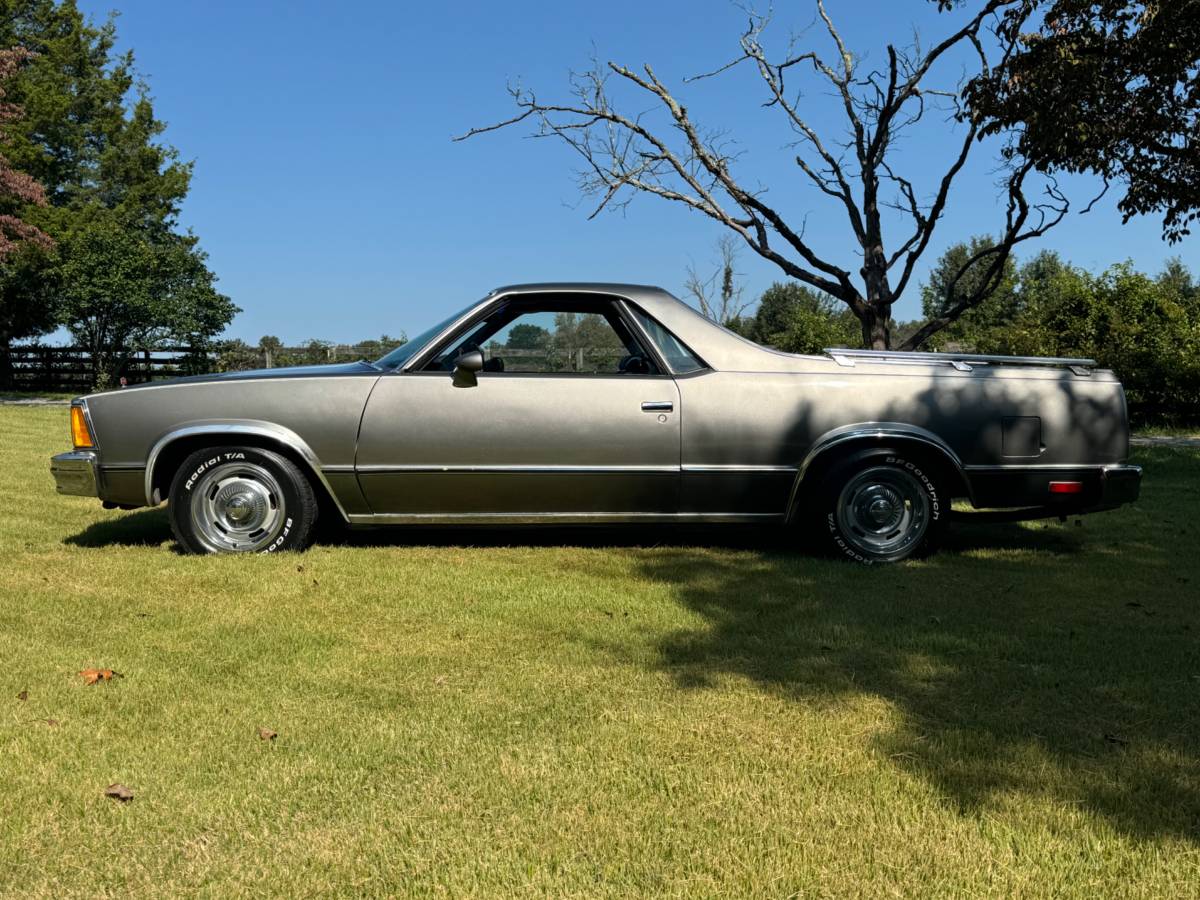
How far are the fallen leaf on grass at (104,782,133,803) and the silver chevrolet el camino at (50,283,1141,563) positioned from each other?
319cm

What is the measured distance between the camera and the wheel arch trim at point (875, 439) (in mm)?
5949

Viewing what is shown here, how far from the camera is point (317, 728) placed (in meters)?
3.31

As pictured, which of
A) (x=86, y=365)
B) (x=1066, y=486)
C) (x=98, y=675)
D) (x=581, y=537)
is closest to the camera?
(x=98, y=675)

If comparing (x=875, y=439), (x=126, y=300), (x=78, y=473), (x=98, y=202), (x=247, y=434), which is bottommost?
(x=78, y=473)

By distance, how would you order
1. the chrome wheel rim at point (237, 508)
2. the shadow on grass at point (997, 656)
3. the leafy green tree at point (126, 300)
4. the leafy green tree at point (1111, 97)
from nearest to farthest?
the shadow on grass at point (997, 656) < the chrome wheel rim at point (237, 508) < the leafy green tree at point (1111, 97) < the leafy green tree at point (126, 300)

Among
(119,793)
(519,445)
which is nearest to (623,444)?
(519,445)

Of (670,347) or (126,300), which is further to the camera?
(126,300)

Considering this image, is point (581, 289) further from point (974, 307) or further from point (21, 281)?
point (21, 281)

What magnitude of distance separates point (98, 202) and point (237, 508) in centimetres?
3856

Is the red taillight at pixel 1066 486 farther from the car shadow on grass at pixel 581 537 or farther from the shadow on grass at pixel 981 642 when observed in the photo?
the car shadow on grass at pixel 581 537

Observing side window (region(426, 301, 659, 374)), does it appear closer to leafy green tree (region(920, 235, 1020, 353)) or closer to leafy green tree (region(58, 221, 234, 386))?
leafy green tree (region(920, 235, 1020, 353))

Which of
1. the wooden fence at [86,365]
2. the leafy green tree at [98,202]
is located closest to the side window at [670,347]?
the wooden fence at [86,365]

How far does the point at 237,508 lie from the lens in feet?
19.8

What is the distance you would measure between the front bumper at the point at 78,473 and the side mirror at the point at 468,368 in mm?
2189
